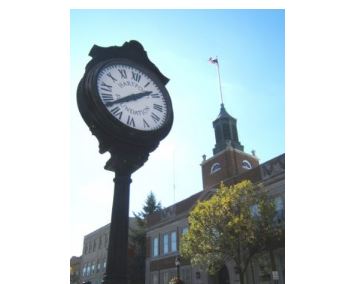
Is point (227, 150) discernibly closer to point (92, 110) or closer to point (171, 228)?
point (171, 228)

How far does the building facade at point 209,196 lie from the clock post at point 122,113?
18.2 meters

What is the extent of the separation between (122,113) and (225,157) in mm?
25382

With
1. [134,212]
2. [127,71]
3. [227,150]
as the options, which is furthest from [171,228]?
[127,71]

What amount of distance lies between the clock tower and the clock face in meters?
23.3

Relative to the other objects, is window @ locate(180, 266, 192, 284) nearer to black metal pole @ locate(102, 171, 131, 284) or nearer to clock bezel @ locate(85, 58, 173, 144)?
clock bezel @ locate(85, 58, 173, 144)

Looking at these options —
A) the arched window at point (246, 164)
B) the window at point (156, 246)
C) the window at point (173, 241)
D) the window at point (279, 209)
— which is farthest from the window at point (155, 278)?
the window at point (279, 209)

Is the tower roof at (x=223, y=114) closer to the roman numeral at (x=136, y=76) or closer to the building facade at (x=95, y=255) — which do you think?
the building facade at (x=95, y=255)

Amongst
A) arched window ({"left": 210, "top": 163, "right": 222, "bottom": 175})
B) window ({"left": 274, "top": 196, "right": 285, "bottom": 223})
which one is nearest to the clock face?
window ({"left": 274, "top": 196, "right": 285, "bottom": 223})

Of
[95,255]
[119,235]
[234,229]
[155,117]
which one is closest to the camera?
[119,235]

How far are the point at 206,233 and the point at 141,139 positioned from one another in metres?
16.5

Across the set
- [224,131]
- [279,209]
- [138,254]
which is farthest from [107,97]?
[138,254]

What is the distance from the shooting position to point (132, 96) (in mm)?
3674

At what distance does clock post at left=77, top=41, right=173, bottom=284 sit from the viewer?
3.01 m

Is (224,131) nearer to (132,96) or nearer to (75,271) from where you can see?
(132,96)
